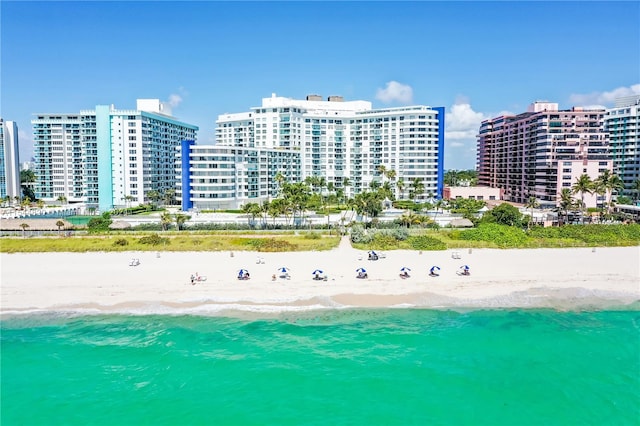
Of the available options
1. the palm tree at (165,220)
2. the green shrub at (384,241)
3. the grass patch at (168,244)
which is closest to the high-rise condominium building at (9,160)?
the grass patch at (168,244)

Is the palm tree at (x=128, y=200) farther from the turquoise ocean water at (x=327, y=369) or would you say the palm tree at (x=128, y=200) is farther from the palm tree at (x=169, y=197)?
the turquoise ocean water at (x=327, y=369)

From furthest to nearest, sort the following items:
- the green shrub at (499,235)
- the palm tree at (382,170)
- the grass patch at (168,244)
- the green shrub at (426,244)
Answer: the palm tree at (382,170) < the green shrub at (499,235) < the green shrub at (426,244) < the grass patch at (168,244)

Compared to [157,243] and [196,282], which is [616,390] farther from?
[157,243]

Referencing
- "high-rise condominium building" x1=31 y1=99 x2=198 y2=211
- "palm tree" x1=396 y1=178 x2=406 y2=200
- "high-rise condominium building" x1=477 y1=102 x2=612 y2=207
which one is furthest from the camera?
"high-rise condominium building" x1=31 y1=99 x2=198 y2=211

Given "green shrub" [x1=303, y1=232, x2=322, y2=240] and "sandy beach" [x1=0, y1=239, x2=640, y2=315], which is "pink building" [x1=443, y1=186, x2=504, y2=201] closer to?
"green shrub" [x1=303, y1=232, x2=322, y2=240]

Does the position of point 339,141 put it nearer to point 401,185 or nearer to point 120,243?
point 401,185

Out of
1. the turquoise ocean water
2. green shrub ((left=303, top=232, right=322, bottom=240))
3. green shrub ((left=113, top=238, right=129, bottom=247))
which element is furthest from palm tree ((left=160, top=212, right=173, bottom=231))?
the turquoise ocean water

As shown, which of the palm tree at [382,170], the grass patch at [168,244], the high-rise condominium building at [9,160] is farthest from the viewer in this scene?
the high-rise condominium building at [9,160]

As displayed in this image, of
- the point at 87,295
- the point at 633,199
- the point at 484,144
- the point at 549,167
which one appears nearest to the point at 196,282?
the point at 87,295
